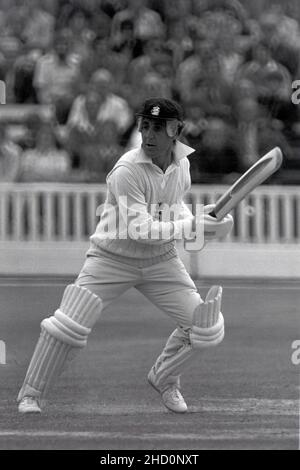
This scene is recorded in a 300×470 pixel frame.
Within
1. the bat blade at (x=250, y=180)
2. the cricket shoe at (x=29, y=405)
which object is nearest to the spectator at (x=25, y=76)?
the cricket shoe at (x=29, y=405)

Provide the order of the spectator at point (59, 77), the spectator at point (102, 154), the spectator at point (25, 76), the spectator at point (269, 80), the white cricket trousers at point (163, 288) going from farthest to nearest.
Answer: the spectator at point (25, 76) < the spectator at point (59, 77) < the spectator at point (269, 80) < the spectator at point (102, 154) < the white cricket trousers at point (163, 288)

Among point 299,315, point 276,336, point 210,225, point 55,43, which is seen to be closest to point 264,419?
point 210,225

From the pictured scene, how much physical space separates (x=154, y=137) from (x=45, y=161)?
8.10 meters

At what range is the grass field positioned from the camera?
648cm

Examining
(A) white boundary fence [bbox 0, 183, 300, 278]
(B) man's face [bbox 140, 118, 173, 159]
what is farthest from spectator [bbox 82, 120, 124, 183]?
(B) man's face [bbox 140, 118, 173, 159]

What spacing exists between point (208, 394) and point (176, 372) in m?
0.71

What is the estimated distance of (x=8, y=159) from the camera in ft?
49.3

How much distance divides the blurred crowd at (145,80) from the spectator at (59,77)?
2 cm

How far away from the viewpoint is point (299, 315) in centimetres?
1198

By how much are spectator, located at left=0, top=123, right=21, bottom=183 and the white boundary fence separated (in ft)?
0.43

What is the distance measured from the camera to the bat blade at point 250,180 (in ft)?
21.1

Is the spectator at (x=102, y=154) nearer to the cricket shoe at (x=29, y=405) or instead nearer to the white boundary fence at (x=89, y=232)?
the white boundary fence at (x=89, y=232)

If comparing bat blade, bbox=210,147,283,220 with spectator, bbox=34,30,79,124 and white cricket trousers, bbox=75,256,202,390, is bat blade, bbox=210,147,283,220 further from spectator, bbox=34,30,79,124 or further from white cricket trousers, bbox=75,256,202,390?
spectator, bbox=34,30,79,124

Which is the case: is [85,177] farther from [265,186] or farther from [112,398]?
[112,398]
